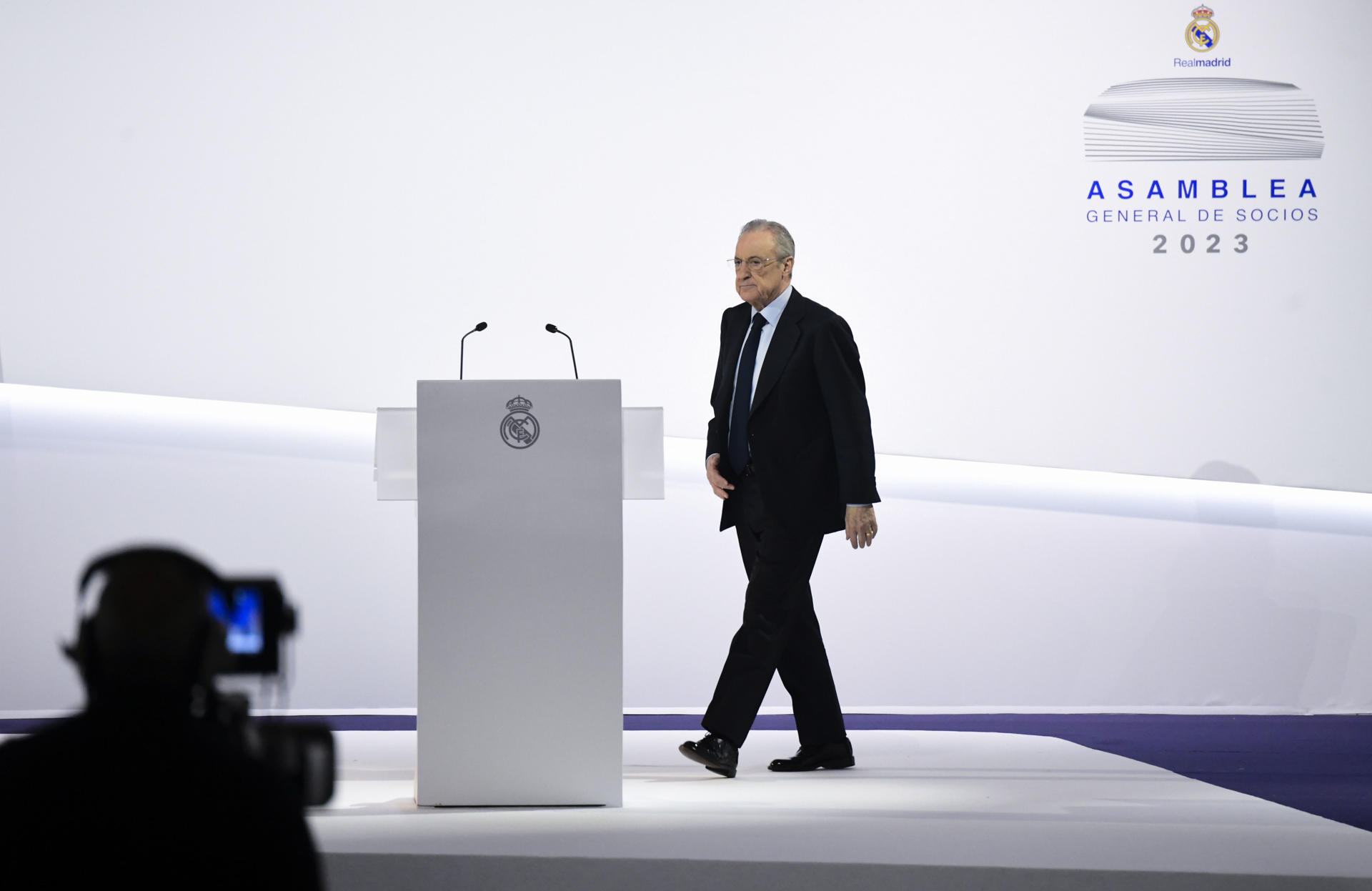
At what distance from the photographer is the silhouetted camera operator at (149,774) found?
0.81 m

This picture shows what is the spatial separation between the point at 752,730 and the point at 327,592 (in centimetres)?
153

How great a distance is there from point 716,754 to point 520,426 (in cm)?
98

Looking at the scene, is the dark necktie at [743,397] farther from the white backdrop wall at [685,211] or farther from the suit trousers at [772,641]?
the white backdrop wall at [685,211]

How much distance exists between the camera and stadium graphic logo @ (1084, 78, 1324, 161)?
4.80 metres

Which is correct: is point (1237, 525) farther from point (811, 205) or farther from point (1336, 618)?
point (811, 205)

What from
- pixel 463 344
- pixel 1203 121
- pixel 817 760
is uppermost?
pixel 1203 121

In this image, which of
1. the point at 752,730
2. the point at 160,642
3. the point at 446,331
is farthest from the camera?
the point at 446,331

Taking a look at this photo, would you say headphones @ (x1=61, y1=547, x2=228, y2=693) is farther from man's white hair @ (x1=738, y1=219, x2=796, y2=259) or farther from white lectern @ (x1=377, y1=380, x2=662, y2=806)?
man's white hair @ (x1=738, y1=219, x2=796, y2=259)

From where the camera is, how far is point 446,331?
470 cm

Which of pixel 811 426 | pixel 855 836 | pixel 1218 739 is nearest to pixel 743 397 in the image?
pixel 811 426

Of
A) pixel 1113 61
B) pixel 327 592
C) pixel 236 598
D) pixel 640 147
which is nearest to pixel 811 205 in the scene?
pixel 640 147

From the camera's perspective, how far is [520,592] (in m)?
2.60

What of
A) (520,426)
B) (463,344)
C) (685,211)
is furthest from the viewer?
(685,211)

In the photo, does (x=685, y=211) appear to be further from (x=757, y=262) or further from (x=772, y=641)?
(x=772, y=641)
